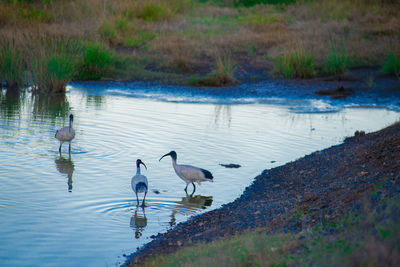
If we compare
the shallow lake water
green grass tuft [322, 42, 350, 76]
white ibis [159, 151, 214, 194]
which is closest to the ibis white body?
white ibis [159, 151, 214, 194]

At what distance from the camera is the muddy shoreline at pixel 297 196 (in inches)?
244

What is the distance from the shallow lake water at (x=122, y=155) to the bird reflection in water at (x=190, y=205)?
0.02m

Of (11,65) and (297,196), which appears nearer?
(297,196)

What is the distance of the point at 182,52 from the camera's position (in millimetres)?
21922

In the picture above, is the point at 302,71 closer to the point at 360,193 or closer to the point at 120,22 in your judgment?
the point at 120,22

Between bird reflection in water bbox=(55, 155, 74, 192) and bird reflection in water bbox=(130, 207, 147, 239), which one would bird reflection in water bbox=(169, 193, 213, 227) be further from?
bird reflection in water bbox=(55, 155, 74, 192)

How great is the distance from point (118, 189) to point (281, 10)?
29798mm

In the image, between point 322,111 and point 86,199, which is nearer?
point 86,199

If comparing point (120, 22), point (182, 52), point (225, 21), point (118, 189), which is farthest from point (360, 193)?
point (225, 21)

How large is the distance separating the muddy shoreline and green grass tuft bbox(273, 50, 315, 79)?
10460 mm

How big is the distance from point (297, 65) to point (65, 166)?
1235 cm

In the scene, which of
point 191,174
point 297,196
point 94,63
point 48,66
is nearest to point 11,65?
point 48,66

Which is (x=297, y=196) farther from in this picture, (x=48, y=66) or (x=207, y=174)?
(x=48, y=66)

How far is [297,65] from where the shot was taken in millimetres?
20078
